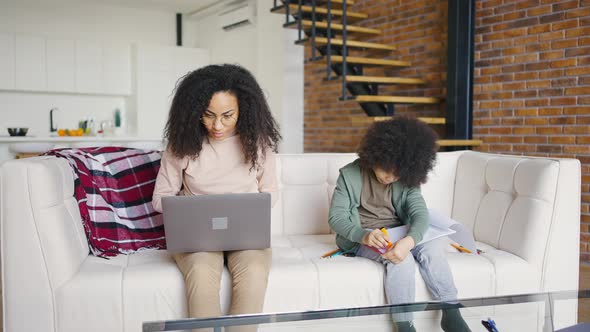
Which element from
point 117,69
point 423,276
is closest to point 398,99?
point 423,276

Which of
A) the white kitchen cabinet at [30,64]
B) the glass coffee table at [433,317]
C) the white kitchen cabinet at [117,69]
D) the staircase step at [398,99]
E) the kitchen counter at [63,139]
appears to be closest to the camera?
the glass coffee table at [433,317]

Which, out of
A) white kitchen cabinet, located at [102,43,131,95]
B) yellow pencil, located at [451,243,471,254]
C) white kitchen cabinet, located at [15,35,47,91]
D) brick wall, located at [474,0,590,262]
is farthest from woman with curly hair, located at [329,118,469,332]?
white kitchen cabinet, located at [102,43,131,95]

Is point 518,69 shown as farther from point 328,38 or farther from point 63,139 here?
point 63,139

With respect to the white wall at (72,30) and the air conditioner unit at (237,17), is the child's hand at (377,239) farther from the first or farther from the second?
the white wall at (72,30)

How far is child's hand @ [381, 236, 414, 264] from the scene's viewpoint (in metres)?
1.97

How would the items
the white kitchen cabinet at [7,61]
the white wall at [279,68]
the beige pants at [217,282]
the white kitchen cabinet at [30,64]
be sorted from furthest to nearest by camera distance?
the white kitchen cabinet at [30,64]
the white kitchen cabinet at [7,61]
the white wall at [279,68]
the beige pants at [217,282]

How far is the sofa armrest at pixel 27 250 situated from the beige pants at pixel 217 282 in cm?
41

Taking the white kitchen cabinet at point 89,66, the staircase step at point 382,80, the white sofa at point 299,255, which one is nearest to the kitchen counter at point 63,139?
the white kitchen cabinet at point 89,66

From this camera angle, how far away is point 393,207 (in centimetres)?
227

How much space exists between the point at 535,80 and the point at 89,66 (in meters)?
5.25

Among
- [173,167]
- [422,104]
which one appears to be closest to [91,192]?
[173,167]

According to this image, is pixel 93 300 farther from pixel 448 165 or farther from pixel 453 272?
pixel 448 165

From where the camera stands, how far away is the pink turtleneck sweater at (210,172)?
2104mm

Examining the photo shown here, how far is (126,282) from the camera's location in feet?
6.01
